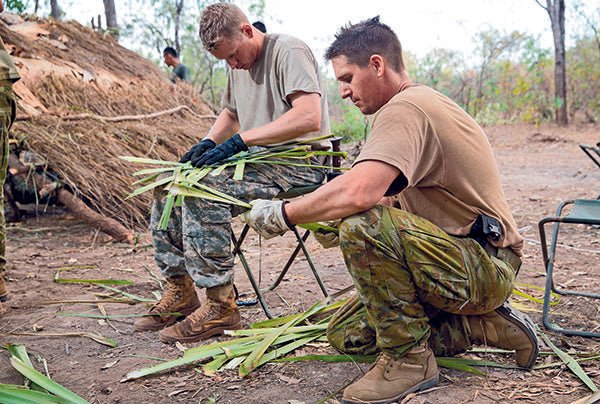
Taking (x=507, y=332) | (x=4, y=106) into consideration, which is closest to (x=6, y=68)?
(x=4, y=106)

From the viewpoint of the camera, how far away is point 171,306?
3.01 m

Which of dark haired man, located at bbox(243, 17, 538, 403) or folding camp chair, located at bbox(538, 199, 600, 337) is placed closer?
dark haired man, located at bbox(243, 17, 538, 403)

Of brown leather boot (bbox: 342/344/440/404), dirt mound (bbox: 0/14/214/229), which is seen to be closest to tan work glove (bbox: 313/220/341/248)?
brown leather boot (bbox: 342/344/440/404)

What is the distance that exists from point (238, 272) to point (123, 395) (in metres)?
1.91

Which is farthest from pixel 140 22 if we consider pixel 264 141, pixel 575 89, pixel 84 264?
pixel 264 141

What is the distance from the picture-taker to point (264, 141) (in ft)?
9.52

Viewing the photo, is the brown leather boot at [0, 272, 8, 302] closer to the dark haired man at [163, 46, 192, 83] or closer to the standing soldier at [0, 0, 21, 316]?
the standing soldier at [0, 0, 21, 316]

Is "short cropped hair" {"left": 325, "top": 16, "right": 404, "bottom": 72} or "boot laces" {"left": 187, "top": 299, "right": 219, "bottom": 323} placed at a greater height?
"short cropped hair" {"left": 325, "top": 16, "right": 404, "bottom": 72}

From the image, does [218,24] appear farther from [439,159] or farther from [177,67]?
[177,67]

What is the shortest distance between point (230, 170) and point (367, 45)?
0.98m

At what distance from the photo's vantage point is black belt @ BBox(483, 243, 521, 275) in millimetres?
2227

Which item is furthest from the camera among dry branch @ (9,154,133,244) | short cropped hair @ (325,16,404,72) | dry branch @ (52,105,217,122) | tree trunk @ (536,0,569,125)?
tree trunk @ (536,0,569,125)

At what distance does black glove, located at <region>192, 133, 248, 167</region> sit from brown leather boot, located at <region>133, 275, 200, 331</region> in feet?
1.96

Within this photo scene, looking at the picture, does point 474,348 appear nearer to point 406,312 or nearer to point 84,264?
point 406,312
